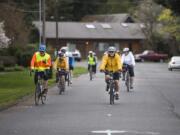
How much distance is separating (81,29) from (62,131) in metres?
91.1

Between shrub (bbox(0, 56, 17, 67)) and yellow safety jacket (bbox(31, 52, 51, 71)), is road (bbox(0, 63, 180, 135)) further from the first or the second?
shrub (bbox(0, 56, 17, 67))

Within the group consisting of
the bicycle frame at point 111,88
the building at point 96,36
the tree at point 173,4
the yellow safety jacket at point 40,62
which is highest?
the tree at point 173,4

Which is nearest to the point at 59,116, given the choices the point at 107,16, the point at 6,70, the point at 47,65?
the point at 47,65

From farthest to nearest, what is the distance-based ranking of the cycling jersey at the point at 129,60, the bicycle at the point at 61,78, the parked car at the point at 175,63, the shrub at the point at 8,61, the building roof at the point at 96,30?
the building roof at the point at 96,30 < the parked car at the point at 175,63 < the shrub at the point at 8,61 < the cycling jersey at the point at 129,60 < the bicycle at the point at 61,78

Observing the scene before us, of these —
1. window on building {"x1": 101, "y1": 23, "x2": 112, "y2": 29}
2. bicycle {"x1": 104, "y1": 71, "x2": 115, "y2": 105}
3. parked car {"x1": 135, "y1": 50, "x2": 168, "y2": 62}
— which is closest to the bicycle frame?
bicycle {"x1": 104, "y1": 71, "x2": 115, "y2": 105}

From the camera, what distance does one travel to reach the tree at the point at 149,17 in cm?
9919

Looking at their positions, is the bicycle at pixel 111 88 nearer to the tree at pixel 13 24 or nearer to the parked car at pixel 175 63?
the tree at pixel 13 24

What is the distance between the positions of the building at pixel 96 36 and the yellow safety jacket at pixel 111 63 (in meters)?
78.3

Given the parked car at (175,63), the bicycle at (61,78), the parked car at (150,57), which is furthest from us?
the parked car at (150,57)

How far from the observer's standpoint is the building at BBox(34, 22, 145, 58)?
10450cm

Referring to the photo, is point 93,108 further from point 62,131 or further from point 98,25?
point 98,25

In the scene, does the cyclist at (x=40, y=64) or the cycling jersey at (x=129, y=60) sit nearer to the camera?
the cyclist at (x=40, y=64)

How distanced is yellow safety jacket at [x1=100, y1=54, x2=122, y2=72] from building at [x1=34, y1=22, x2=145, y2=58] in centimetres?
7827

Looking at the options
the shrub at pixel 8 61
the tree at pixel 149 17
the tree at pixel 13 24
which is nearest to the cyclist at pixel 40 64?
the tree at pixel 13 24
